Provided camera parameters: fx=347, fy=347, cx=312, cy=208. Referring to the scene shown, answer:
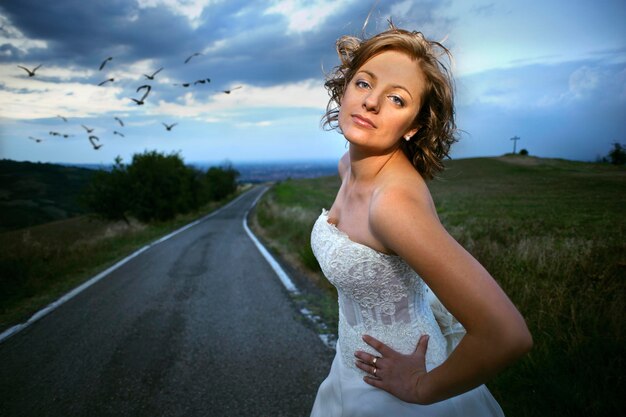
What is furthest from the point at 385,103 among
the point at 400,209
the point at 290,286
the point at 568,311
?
the point at 290,286

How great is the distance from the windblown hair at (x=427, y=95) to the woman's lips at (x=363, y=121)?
18cm

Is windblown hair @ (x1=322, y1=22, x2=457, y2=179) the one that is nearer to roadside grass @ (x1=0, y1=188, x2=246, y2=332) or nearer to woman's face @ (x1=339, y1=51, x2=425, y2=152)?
woman's face @ (x1=339, y1=51, x2=425, y2=152)

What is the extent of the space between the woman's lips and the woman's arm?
17.2 inches

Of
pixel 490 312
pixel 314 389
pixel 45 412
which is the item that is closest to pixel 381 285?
pixel 490 312

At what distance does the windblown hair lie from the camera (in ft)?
4.95

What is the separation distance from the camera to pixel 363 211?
150cm

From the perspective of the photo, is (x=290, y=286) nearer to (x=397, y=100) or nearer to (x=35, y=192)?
(x=397, y=100)

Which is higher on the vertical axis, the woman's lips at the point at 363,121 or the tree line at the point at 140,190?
the woman's lips at the point at 363,121

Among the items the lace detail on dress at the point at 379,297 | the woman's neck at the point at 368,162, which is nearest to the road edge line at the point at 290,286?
the lace detail on dress at the point at 379,297

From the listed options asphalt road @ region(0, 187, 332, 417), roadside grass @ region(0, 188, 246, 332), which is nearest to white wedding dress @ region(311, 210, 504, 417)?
asphalt road @ region(0, 187, 332, 417)

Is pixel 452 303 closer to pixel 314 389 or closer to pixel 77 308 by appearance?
pixel 314 389

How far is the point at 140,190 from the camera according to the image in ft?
92.9

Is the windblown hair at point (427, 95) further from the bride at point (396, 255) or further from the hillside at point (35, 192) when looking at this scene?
the hillside at point (35, 192)

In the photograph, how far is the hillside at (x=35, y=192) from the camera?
1390 centimetres
